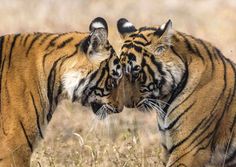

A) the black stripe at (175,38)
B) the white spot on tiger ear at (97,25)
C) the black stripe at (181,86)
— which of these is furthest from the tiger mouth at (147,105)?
the white spot on tiger ear at (97,25)

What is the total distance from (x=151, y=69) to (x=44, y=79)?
0.74 m

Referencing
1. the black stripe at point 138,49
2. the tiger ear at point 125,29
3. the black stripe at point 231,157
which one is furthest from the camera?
the tiger ear at point 125,29

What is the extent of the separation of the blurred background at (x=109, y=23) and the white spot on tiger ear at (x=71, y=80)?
1.18m

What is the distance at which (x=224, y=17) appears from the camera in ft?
42.8

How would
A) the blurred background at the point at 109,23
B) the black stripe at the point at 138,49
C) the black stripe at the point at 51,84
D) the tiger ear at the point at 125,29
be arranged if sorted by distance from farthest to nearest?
the blurred background at the point at 109,23, the tiger ear at the point at 125,29, the black stripe at the point at 138,49, the black stripe at the point at 51,84

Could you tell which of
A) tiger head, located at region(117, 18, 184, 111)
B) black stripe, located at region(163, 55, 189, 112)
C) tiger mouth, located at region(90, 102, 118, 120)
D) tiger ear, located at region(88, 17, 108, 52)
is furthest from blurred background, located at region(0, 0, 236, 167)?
tiger ear, located at region(88, 17, 108, 52)

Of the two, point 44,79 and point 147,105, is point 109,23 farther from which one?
point 44,79

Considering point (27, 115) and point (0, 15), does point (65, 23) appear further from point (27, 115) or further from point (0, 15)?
point (27, 115)

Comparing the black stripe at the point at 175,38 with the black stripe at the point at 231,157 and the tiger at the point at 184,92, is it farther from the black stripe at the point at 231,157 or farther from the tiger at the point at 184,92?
the black stripe at the point at 231,157

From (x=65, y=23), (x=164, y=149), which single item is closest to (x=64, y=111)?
(x=164, y=149)

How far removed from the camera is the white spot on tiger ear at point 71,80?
6.23 meters

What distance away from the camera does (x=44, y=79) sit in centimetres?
619

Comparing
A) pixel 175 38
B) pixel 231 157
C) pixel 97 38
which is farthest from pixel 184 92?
pixel 97 38

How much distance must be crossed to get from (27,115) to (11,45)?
50 cm
